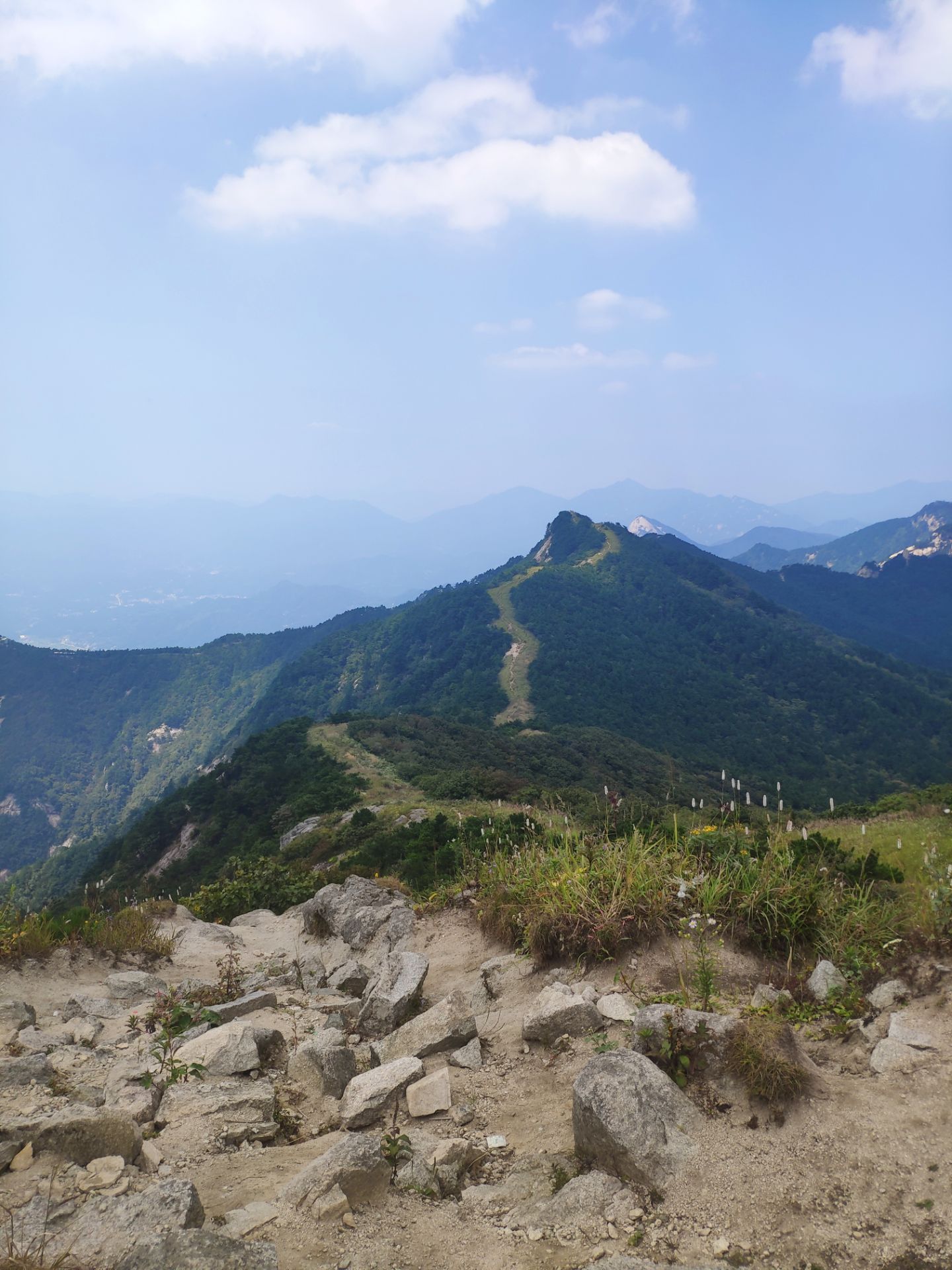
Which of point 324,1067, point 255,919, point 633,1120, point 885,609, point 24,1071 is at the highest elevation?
point 24,1071

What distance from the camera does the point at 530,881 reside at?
728 cm

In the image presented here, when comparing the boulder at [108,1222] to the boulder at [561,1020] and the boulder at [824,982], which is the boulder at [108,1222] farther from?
the boulder at [824,982]

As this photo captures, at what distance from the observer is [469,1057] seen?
16.8 ft

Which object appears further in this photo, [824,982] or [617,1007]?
[617,1007]

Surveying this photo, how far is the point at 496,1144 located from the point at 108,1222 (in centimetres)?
215

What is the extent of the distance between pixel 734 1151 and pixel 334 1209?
2136 mm

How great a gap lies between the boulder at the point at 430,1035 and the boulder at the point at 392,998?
1.31 feet

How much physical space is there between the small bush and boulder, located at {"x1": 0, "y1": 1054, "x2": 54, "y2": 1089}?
4.89 m

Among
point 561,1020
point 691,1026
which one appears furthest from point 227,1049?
point 691,1026

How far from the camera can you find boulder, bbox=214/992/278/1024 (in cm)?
652

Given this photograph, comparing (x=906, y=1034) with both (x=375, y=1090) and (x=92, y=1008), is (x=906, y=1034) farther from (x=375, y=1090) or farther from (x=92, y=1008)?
(x=92, y=1008)

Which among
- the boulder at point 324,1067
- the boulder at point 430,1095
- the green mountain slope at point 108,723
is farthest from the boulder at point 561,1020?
the green mountain slope at point 108,723

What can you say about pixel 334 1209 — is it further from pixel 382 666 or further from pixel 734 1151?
pixel 382 666

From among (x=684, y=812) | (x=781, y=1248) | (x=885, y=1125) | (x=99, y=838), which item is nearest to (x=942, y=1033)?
(x=885, y=1125)
